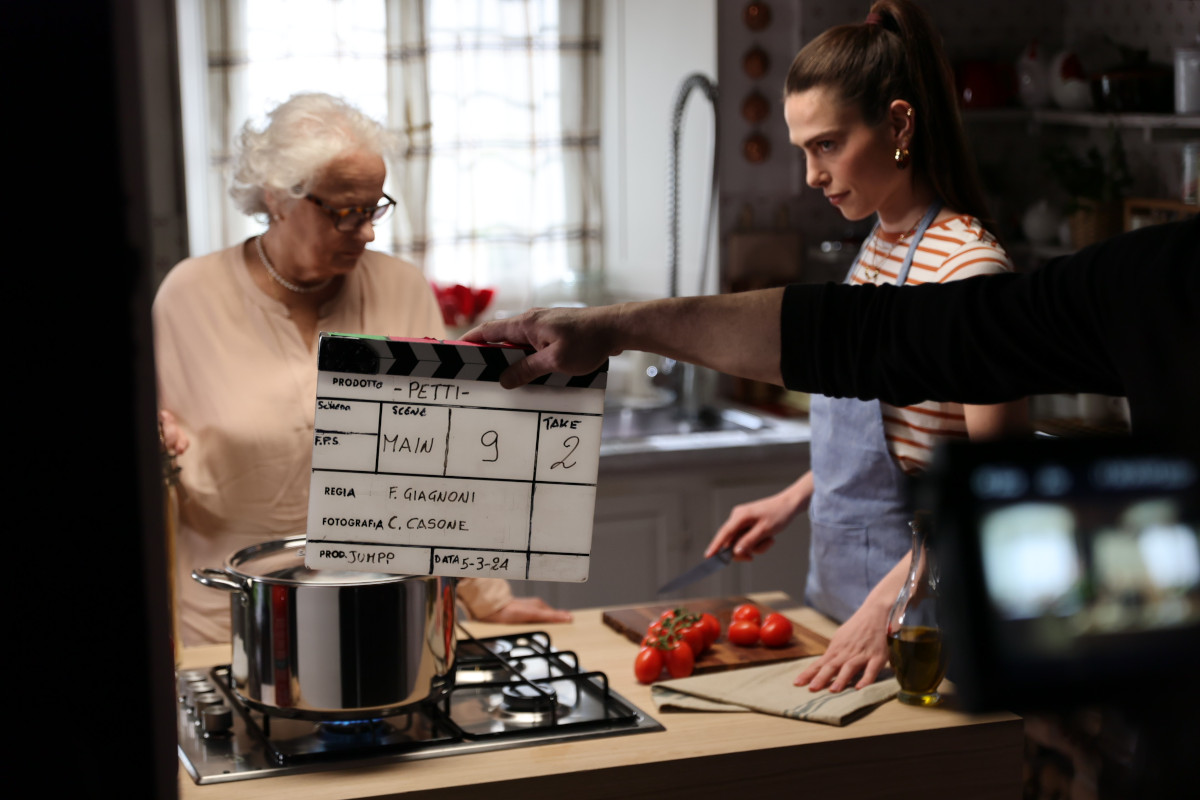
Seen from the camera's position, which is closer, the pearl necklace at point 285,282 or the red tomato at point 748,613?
the red tomato at point 748,613

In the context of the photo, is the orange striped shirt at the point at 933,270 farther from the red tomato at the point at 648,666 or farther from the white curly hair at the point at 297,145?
the white curly hair at the point at 297,145

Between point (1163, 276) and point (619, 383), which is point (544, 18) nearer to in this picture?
point (619, 383)

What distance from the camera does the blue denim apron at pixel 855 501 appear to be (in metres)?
1.71

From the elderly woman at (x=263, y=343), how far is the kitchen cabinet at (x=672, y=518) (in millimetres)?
1112

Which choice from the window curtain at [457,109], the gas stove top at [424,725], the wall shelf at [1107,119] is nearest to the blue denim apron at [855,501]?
the gas stove top at [424,725]

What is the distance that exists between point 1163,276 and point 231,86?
314 centimetres

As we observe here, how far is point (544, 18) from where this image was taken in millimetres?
3705

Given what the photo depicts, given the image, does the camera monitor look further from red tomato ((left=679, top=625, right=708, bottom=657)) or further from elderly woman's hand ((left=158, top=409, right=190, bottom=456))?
elderly woman's hand ((left=158, top=409, right=190, bottom=456))

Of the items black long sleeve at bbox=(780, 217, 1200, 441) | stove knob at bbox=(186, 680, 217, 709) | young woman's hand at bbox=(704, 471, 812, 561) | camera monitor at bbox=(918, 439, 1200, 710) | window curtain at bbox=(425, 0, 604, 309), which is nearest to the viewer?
camera monitor at bbox=(918, 439, 1200, 710)

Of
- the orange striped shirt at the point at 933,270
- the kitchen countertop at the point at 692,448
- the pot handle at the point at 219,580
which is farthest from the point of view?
the kitchen countertop at the point at 692,448

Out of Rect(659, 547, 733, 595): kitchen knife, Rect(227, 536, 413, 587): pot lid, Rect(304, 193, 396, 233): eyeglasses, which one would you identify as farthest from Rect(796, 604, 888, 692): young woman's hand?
Rect(304, 193, 396, 233): eyeglasses

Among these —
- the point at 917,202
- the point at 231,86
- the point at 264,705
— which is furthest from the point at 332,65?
the point at 264,705

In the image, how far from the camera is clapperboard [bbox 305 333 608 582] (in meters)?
1.20

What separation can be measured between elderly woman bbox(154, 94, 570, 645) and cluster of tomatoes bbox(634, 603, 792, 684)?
73cm
